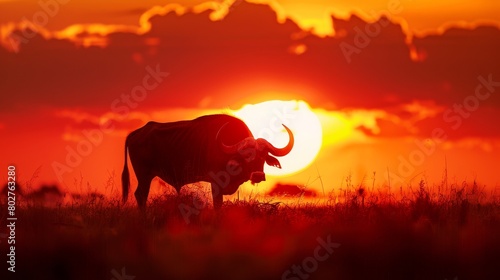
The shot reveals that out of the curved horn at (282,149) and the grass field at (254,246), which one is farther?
the curved horn at (282,149)

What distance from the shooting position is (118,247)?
1077 cm

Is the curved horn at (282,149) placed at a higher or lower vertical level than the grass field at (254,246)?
higher

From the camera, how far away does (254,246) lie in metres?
10.7

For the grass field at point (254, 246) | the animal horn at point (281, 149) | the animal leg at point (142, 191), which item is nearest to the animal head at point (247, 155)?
the animal horn at point (281, 149)

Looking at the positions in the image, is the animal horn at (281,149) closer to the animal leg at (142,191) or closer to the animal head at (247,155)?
the animal head at (247,155)

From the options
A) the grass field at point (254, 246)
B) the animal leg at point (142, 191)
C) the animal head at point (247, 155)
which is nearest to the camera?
the grass field at point (254, 246)

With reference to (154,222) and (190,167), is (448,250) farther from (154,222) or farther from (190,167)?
(190,167)

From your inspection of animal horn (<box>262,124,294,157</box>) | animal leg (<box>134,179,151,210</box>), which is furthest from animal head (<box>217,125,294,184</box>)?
animal leg (<box>134,179,151,210</box>)

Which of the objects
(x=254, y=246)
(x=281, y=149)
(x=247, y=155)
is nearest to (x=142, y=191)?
(x=247, y=155)

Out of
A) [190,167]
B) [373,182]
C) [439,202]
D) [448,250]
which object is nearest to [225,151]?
[190,167]

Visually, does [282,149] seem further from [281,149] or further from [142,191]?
[142,191]

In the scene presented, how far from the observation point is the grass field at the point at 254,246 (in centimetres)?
1020

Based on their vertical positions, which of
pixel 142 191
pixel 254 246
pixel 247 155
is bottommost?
pixel 254 246

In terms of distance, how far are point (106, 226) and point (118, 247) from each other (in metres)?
1.46
